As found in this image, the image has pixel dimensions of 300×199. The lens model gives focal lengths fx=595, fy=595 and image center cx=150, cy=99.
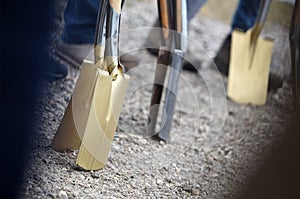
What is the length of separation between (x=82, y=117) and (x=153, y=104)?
0.45 meters

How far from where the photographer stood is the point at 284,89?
4.85 feet

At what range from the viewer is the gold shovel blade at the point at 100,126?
0.89 m

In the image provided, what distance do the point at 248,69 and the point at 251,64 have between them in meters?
0.02

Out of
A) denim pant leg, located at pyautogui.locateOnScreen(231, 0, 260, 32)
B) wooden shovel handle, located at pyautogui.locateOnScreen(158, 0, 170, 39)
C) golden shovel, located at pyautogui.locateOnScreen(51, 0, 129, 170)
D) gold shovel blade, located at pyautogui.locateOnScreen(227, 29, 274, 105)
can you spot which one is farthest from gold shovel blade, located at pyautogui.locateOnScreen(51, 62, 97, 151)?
denim pant leg, located at pyautogui.locateOnScreen(231, 0, 260, 32)

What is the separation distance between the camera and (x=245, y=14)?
181cm

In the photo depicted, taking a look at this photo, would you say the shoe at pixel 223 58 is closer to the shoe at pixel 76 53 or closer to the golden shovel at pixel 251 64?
the golden shovel at pixel 251 64

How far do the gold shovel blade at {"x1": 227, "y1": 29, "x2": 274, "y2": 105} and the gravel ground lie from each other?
0.08 feet

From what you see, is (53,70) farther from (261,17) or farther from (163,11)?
(261,17)

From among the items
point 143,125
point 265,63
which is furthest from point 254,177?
point 265,63

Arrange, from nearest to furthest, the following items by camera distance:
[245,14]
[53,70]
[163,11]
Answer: [53,70]
[163,11]
[245,14]

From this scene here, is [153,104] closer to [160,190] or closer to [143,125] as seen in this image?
[143,125]

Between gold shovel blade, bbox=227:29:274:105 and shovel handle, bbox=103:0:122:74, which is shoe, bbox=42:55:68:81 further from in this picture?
gold shovel blade, bbox=227:29:274:105

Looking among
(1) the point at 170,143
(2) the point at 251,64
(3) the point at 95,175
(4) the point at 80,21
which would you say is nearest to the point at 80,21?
(4) the point at 80,21

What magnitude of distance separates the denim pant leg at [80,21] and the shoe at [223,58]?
3.13 ft
